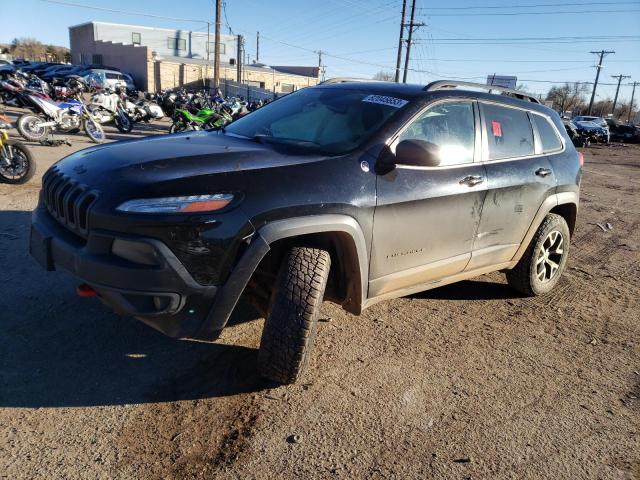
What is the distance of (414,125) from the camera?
10.8 feet

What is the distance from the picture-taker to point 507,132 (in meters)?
4.01

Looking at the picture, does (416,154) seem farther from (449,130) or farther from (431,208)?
(449,130)

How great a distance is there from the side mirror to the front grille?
5.79 ft

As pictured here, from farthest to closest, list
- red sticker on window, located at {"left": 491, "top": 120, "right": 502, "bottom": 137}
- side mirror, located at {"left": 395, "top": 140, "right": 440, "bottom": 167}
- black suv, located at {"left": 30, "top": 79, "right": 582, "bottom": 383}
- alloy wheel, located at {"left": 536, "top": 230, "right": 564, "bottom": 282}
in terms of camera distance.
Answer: alloy wheel, located at {"left": 536, "top": 230, "right": 564, "bottom": 282} < red sticker on window, located at {"left": 491, "top": 120, "right": 502, "bottom": 137} < side mirror, located at {"left": 395, "top": 140, "right": 440, "bottom": 167} < black suv, located at {"left": 30, "top": 79, "right": 582, "bottom": 383}

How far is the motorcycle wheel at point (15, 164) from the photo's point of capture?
22.4ft

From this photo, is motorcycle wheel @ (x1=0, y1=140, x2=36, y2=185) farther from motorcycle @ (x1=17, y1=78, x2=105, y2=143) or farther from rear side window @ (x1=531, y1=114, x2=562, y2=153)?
rear side window @ (x1=531, y1=114, x2=562, y2=153)

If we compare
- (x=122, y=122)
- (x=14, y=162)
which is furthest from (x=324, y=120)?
(x=122, y=122)

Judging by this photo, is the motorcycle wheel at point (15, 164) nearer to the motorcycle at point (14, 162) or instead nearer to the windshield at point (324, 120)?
the motorcycle at point (14, 162)

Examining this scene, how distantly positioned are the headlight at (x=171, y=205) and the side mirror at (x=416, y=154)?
1221 millimetres

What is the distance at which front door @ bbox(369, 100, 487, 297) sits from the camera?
306 cm

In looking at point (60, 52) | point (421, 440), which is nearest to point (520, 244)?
point (421, 440)

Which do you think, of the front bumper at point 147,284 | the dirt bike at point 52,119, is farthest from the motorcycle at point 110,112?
the front bumper at point 147,284

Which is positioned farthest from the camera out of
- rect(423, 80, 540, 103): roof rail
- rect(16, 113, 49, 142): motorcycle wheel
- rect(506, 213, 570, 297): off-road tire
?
rect(16, 113, 49, 142): motorcycle wheel

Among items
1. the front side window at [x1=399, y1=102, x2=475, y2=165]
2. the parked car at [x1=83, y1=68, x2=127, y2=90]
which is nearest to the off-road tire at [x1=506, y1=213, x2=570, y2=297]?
the front side window at [x1=399, y1=102, x2=475, y2=165]
